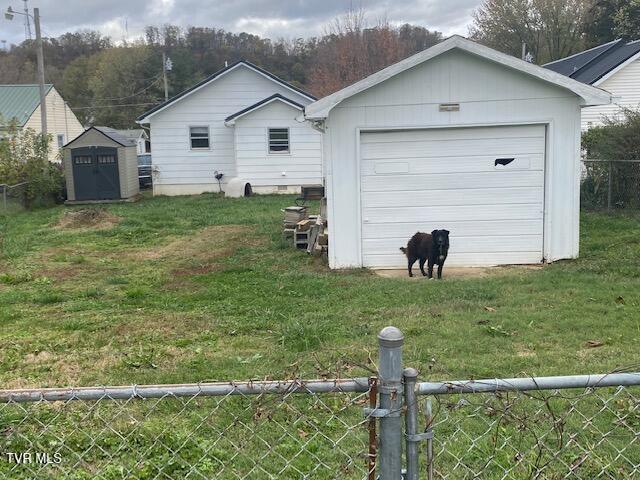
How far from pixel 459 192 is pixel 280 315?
14.1 feet

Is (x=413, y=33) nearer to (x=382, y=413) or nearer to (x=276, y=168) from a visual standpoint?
(x=276, y=168)

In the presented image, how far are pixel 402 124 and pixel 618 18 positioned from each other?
13.1m

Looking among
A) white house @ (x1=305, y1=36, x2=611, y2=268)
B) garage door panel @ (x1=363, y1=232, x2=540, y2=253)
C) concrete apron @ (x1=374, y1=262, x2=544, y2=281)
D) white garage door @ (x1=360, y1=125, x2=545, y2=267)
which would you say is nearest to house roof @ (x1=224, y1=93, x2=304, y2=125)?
white house @ (x1=305, y1=36, x2=611, y2=268)

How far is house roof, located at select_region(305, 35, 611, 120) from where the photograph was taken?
9197mm

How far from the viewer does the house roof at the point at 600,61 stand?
21844 millimetres

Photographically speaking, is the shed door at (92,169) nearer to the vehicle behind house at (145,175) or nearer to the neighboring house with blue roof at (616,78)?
the vehicle behind house at (145,175)

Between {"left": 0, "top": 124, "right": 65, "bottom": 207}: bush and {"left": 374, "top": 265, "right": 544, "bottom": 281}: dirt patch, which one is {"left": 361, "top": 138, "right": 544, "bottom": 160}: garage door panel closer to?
{"left": 374, "top": 265, "right": 544, "bottom": 281}: dirt patch

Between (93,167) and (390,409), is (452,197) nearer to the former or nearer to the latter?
(390,409)

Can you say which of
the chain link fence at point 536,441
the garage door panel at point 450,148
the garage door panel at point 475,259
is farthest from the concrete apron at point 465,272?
the chain link fence at point 536,441

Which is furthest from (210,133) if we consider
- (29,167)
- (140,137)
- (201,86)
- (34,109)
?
(140,137)

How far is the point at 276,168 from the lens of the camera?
22781 mm

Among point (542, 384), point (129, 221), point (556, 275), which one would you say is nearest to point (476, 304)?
point (556, 275)

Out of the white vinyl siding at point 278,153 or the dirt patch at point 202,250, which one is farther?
the white vinyl siding at point 278,153

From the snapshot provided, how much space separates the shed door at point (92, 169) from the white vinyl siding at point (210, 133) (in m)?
2.35
